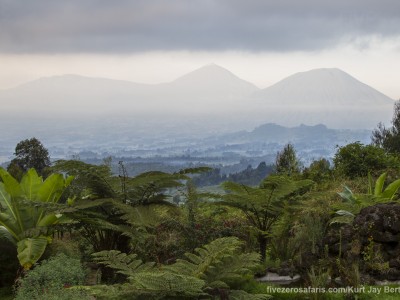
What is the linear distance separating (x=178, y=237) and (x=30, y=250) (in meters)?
2.34

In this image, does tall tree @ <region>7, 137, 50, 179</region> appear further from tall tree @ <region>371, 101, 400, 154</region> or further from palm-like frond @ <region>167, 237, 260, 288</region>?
palm-like frond @ <region>167, 237, 260, 288</region>

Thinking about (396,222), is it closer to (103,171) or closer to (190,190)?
(190,190)

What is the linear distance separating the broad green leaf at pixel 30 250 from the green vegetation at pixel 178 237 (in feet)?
0.05

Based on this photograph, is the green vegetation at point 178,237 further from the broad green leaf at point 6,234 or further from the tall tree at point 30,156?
the tall tree at point 30,156

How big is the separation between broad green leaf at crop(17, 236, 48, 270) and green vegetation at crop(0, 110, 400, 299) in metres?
0.02

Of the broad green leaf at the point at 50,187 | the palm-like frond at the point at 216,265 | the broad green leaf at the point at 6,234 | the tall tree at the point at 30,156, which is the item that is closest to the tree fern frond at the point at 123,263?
the palm-like frond at the point at 216,265

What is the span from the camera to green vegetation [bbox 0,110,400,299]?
7230 millimetres

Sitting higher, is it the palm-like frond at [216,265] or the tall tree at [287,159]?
the tall tree at [287,159]

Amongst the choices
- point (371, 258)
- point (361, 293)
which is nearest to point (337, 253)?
point (371, 258)

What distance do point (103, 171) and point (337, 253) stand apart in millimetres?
3933

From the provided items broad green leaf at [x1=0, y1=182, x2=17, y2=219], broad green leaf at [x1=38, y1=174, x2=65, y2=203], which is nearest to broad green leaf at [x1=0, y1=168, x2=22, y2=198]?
broad green leaf at [x1=0, y1=182, x2=17, y2=219]

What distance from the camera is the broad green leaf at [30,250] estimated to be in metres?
8.31

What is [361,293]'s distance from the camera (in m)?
7.00

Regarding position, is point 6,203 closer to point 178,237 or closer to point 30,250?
point 30,250
